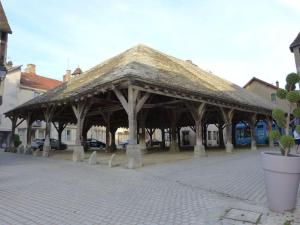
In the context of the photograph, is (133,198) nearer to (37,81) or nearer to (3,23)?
(3,23)

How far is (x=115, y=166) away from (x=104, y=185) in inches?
147

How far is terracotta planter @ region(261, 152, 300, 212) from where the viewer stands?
15.1ft

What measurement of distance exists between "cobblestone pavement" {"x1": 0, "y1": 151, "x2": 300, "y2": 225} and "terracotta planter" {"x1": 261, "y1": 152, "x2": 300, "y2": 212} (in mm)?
180

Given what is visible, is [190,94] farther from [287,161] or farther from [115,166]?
[287,161]

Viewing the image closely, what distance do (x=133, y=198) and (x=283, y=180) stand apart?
2.85 metres

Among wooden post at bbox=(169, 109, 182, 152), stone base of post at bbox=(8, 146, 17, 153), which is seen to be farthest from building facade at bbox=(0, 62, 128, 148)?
wooden post at bbox=(169, 109, 182, 152)

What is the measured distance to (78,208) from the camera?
5.05 m

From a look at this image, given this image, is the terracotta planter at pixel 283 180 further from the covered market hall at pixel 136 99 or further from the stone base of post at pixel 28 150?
the stone base of post at pixel 28 150

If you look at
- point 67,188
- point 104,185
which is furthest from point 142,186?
point 67,188

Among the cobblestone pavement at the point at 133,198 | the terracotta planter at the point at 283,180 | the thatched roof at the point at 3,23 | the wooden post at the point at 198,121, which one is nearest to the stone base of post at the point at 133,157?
the cobblestone pavement at the point at 133,198

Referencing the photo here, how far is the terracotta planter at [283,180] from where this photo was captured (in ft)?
15.1

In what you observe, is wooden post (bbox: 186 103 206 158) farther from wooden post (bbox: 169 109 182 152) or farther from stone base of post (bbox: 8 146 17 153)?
stone base of post (bbox: 8 146 17 153)

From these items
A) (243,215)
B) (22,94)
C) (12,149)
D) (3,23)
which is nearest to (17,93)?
(22,94)

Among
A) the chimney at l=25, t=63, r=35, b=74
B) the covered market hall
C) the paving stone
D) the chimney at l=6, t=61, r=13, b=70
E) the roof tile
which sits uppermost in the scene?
the chimney at l=25, t=63, r=35, b=74
